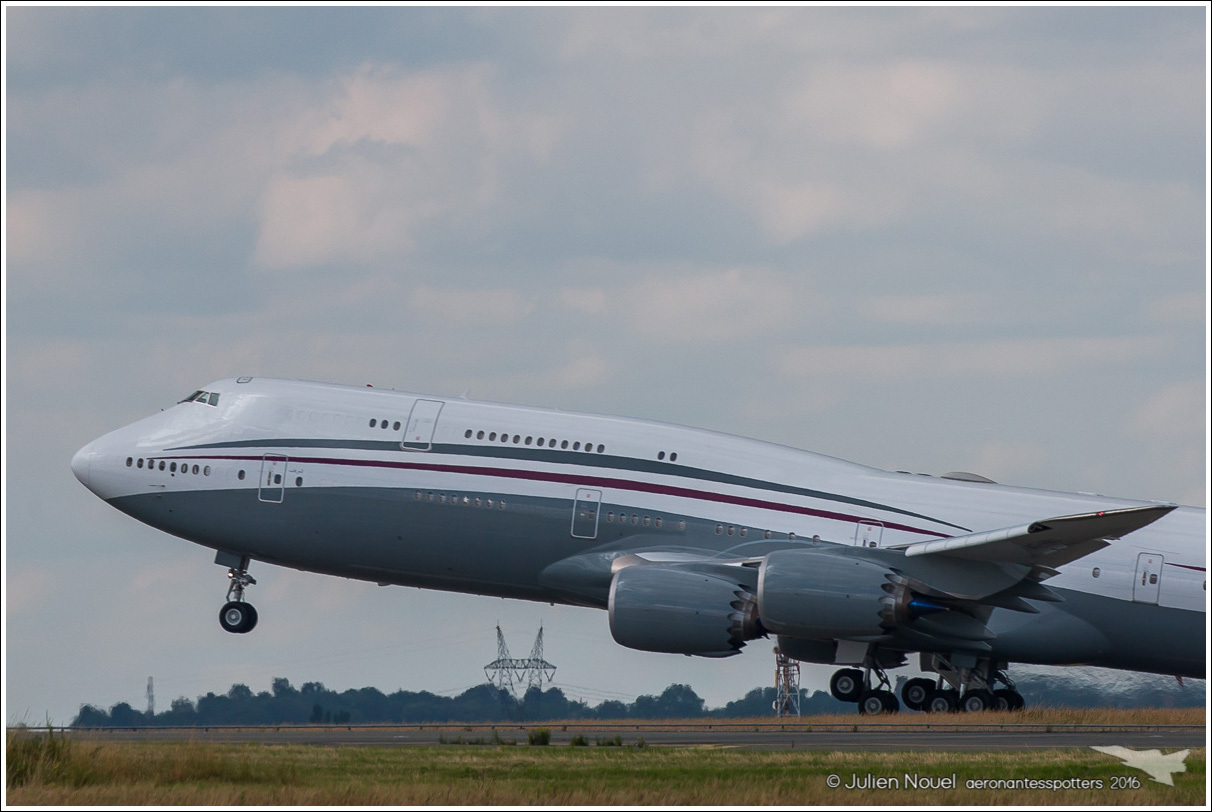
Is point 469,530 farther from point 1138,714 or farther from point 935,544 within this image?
point 1138,714

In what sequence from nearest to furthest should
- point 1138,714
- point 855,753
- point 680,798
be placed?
point 680,798 → point 855,753 → point 1138,714

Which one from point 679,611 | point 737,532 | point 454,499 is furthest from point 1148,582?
point 454,499

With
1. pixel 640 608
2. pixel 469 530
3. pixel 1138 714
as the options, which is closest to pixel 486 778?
pixel 640 608

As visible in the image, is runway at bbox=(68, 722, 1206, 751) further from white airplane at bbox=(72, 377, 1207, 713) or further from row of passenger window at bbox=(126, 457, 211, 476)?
row of passenger window at bbox=(126, 457, 211, 476)

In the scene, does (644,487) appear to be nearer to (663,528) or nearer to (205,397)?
(663,528)

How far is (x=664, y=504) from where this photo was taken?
35125 mm

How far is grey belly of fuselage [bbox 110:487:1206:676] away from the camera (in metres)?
34.8

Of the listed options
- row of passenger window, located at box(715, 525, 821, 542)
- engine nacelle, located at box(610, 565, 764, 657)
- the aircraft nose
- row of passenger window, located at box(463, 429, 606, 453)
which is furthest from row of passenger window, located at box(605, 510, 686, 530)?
the aircraft nose

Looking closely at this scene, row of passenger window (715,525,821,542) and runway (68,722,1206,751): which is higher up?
row of passenger window (715,525,821,542)

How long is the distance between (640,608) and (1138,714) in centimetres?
1429

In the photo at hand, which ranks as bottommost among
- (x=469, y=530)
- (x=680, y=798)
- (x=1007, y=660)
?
(x=680, y=798)

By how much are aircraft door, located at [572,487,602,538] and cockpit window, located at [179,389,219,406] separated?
8.92m

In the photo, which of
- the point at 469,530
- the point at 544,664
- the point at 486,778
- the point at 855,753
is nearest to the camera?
the point at 486,778

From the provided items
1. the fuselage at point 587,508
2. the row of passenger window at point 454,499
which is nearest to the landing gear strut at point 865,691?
the fuselage at point 587,508
